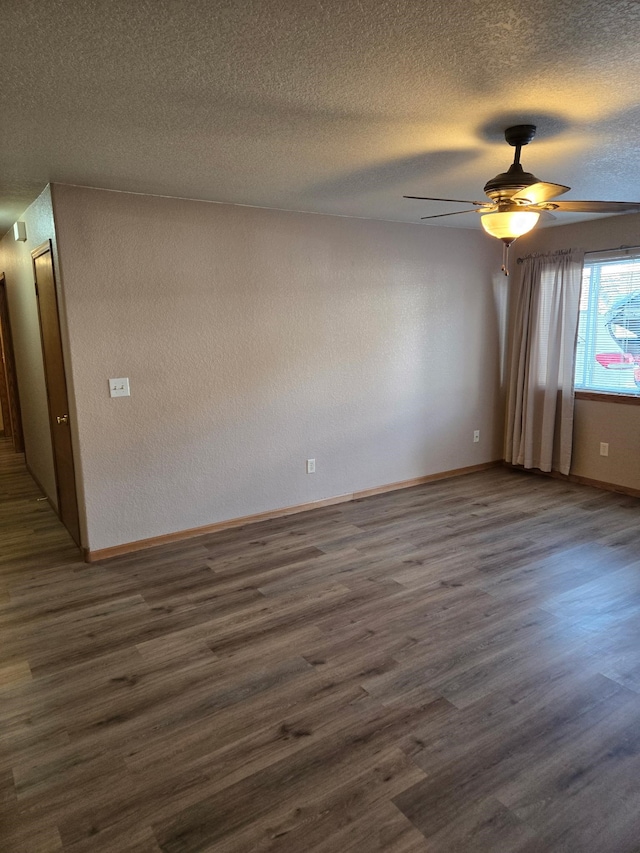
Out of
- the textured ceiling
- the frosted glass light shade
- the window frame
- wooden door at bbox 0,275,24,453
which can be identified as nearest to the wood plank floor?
the window frame

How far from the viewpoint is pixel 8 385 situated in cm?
635

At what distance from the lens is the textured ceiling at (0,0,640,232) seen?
1.51 m

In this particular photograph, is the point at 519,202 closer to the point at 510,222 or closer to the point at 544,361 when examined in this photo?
the point at 510,222

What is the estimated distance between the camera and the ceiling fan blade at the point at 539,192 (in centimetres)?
225

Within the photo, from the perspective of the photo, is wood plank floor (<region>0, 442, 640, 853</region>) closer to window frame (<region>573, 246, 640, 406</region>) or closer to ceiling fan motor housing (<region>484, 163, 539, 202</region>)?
window frame (<region>573, 246, 640, 406</region>)

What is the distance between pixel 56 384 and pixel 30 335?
1079mm

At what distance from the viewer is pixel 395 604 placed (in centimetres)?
303

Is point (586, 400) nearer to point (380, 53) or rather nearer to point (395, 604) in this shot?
point (395, 604)

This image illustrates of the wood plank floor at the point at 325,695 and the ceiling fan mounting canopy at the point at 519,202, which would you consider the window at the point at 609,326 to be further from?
the ceiling fan mounting canopy at the point at 519,202

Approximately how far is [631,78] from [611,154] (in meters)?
1.02

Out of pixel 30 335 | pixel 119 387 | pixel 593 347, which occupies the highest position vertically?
pixel 30 335

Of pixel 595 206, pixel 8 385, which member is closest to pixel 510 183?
pixel 595 206

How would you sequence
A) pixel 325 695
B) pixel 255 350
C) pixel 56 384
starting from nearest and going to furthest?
pixel 325 695
pixel 56 384
pixel 255 350

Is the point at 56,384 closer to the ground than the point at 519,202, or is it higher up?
closer to the ground
